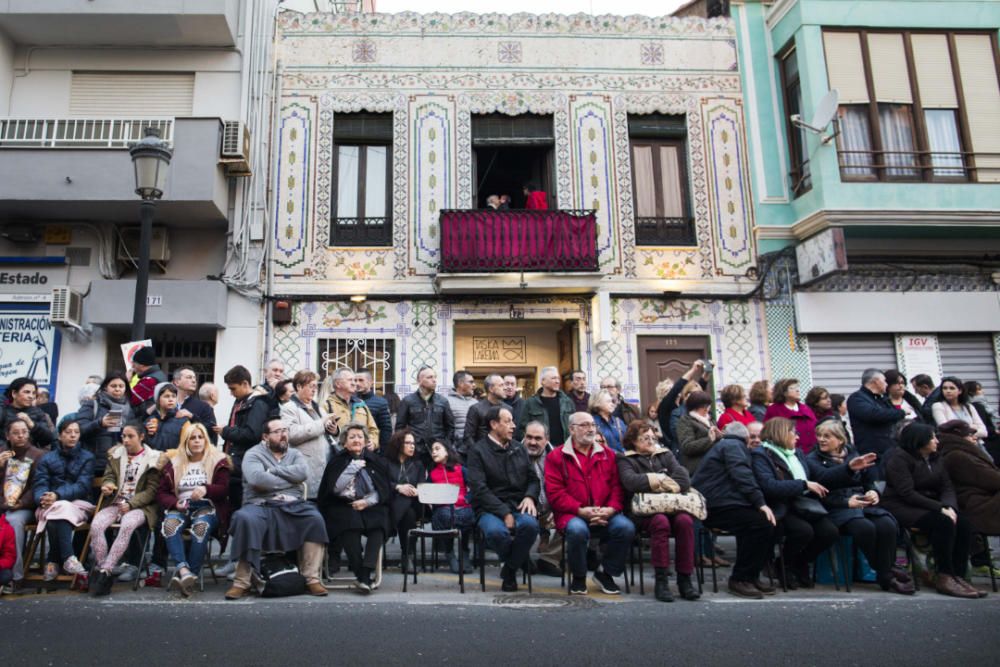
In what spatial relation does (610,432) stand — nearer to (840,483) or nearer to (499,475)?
(499,475)

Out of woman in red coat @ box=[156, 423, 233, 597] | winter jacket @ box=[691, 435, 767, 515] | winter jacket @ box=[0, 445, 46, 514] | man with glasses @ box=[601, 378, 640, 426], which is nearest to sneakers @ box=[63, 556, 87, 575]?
winter jacket @ box=[0, 445, 46, 514]

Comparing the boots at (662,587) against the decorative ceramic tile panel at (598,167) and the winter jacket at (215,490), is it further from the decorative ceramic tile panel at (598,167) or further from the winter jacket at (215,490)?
the decorative ceramic tile panel at (598,167)

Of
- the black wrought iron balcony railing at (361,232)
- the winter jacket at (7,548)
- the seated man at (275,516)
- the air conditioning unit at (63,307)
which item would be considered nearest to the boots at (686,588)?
the seated man at (275,516)

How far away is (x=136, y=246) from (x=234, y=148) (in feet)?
8.13

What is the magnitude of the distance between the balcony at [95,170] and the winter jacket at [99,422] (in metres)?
5.13

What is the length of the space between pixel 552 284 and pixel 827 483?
6373 mm

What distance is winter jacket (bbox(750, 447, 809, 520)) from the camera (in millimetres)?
6703

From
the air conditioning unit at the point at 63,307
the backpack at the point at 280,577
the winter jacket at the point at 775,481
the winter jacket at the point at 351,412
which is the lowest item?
the backpack at the point at 280,577

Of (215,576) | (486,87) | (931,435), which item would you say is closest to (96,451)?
(215,576)

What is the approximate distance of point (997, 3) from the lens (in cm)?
1369

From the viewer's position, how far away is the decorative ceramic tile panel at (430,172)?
42.4ft

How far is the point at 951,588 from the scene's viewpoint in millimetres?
6691

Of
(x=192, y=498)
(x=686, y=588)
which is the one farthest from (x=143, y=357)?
(x=686, y=588)

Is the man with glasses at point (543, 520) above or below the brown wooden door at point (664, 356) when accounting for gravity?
below
